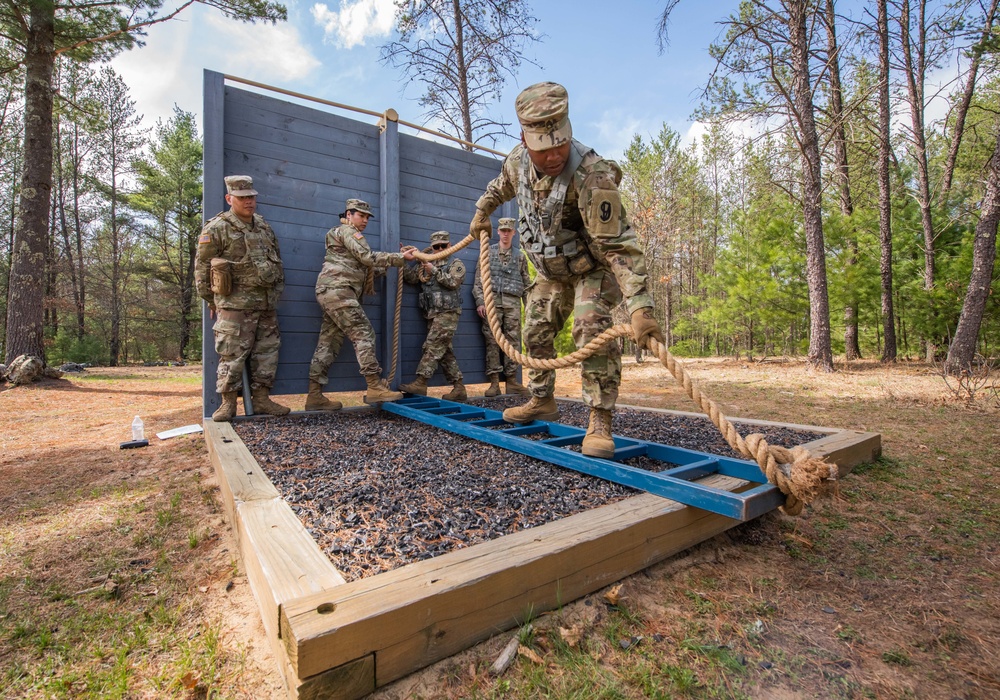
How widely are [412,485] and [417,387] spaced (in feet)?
9.66

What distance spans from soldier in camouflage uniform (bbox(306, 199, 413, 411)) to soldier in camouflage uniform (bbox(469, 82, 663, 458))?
1.89m

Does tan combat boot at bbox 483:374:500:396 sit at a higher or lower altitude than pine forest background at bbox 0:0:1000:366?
lower

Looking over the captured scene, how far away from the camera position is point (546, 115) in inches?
93.1

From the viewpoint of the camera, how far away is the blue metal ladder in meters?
1.81

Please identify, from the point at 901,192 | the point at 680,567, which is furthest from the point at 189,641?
the point at 901,192

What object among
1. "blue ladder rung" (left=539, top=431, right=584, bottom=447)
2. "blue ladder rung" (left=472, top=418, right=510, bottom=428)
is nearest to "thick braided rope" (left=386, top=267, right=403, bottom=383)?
"blue ladder rung" (left=472, top=418, right=510, bottom=428)

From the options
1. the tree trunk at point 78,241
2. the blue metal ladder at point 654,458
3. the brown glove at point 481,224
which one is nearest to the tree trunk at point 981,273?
the blue metal ladder at point 654,458

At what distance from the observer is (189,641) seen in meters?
1.47

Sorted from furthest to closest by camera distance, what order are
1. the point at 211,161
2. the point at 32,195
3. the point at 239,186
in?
the point at 32,195 → the point at 211,161 → the point at 239,186

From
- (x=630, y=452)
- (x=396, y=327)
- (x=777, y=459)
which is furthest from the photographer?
(x=396, y=327)

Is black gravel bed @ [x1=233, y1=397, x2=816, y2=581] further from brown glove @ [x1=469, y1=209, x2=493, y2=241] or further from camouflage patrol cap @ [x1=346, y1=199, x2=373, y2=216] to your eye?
camouflage patrol cap @ [x1=346, y1=199, x2=373, y2=216]

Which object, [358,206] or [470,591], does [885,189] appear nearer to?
[358,206]

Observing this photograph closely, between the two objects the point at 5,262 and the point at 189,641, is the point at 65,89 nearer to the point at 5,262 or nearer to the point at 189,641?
the point at 5,262

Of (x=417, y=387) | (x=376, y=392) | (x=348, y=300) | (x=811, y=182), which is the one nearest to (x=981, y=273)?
(x=811, y=182)
